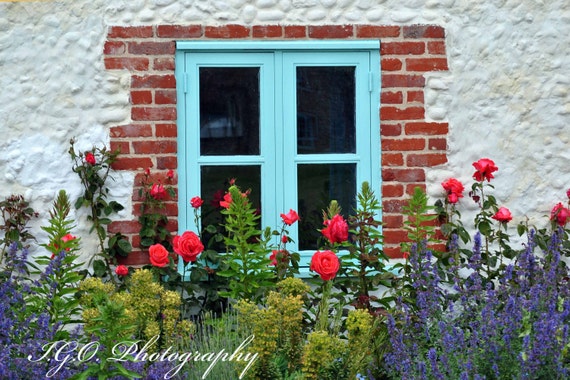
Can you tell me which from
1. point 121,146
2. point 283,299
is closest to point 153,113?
point 121,146

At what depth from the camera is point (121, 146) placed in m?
5.69

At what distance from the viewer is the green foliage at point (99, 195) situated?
5.61 metres

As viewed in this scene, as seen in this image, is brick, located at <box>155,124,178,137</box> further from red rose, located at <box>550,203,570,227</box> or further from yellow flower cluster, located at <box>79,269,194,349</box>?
red rose, located at <box>550,203,570,227</box>

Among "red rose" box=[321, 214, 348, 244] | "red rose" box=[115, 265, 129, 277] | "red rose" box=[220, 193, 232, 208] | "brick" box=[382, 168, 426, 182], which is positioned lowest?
"red rose" box=[115, 265, 129, 277]

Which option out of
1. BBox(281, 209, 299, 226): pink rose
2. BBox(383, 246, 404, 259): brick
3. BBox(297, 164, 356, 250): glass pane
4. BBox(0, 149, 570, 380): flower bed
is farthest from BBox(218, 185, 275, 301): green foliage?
BBox(383, 246, 404, 259): brick

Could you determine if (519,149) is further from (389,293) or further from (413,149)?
(389,293)

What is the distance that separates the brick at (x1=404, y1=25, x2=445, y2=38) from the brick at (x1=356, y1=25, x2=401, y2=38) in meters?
0.08

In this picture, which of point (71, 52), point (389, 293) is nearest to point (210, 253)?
point (389, 293)

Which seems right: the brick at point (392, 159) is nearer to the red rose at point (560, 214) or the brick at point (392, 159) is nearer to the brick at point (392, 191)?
the brick at point (392, 191)

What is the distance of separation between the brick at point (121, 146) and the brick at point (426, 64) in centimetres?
176

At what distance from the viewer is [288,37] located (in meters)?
5.75

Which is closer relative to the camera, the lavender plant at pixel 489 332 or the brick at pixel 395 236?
the lavender plant at pixel 489 332

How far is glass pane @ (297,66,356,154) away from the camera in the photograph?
586 cm

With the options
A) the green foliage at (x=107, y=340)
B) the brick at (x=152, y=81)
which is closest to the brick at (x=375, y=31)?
the brick at (x=152, y=81)
